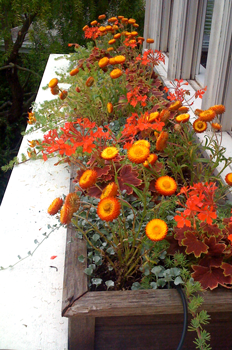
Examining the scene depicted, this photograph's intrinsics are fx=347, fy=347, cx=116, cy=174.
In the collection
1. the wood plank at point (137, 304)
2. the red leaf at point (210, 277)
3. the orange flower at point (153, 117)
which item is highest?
the orange flower at point (153, 117)

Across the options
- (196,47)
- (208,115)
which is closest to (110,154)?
(208,115)

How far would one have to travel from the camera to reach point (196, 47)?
6.13ft

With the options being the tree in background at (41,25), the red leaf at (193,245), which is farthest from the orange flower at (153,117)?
the tree in background at (41,25)

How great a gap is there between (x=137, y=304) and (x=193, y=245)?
178mm

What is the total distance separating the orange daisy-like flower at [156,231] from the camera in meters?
0.70

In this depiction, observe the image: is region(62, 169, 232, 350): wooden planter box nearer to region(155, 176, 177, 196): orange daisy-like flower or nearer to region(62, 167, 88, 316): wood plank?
region(62, 167, 88, 316): wood plank

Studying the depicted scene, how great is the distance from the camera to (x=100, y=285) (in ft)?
2.84

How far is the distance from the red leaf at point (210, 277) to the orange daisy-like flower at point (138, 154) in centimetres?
27

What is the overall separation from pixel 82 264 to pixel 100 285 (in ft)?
0.23

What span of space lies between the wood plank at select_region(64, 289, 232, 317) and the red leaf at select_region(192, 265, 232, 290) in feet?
0.08

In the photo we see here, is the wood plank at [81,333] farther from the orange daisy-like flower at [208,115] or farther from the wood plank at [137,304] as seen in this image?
the orange daisy-like flower at [208,115]

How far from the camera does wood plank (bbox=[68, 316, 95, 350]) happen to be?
2.42ft

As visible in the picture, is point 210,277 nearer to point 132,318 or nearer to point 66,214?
point 132,318

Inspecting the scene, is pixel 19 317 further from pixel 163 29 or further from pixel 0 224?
pixel 163 29
